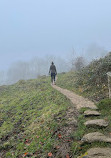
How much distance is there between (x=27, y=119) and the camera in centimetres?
863

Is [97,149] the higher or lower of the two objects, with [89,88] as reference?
lower

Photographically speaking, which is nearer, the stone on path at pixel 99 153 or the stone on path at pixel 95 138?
the stone on path at pixel 99 153

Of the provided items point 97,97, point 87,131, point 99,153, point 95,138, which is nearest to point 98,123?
point 87,131

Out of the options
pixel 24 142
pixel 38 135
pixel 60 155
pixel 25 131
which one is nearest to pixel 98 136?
pixel 60 155

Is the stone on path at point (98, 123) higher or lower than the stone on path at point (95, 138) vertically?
higher

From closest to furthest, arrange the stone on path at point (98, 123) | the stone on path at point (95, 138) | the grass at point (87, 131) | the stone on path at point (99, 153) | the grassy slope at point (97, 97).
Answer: the stone on path at point (99, 153) < the grass at point (87, 131) < the stone on path at point (95, 138) < the grassy slope at point (97, 97) < the stone on path at point (98, 123)

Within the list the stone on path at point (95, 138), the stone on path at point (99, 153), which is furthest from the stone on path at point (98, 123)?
the stone on path at point (99, 153)

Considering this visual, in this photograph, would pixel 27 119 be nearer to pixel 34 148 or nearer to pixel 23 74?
pixel 34 148

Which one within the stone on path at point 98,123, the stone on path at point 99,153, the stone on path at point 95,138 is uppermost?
the stone on path at point 98,123

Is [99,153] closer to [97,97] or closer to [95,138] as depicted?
[95,138]

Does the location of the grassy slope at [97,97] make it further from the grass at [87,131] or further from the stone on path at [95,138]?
the stone on path at [95,138]

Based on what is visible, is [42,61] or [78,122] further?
[42,61]

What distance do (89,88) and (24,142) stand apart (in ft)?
25.2

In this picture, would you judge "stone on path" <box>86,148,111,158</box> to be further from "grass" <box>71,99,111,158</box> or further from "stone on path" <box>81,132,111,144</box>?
"stone on path" <box>81,132,111,144</box>
